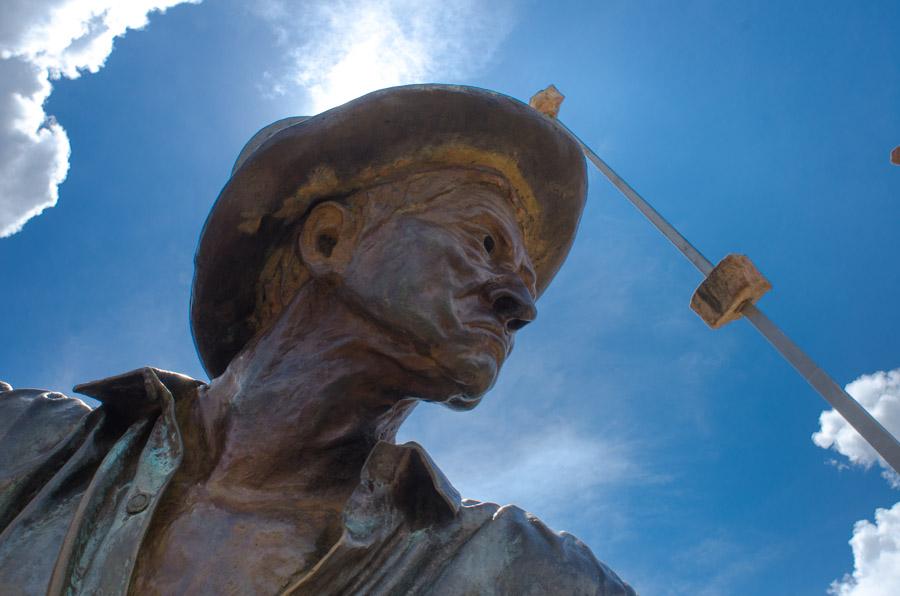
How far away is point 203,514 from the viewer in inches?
95.0

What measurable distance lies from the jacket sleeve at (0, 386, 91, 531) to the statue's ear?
1.10 metres

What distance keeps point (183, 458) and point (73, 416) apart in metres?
0.58

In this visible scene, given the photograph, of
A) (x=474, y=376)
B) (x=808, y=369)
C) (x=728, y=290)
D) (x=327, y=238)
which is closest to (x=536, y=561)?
(x=474, y=376)

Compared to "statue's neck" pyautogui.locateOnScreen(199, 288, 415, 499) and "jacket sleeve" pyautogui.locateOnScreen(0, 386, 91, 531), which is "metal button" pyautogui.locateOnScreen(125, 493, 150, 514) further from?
"jacket sleeve" pyautogui.locateOnScreen(0, 386, 91, 531)

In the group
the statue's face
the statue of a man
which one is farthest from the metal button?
the statue's face

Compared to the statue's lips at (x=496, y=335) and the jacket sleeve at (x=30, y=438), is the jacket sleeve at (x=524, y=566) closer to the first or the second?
the statue's lips at (x=496, y=335)

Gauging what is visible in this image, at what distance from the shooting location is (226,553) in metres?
2.29

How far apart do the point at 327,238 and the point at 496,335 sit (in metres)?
0.93

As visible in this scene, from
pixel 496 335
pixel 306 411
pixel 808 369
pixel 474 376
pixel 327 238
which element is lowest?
pixel 306 411

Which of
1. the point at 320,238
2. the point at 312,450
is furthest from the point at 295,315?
the point at 312,450

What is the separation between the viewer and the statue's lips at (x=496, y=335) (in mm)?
2641

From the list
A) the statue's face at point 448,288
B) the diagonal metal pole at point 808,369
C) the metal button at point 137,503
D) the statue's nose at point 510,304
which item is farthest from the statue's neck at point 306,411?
the diagonal metal pole at point 808,369

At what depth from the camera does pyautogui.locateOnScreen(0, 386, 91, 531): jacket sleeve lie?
2.40 metres

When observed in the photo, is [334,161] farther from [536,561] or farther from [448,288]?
[536,561]
